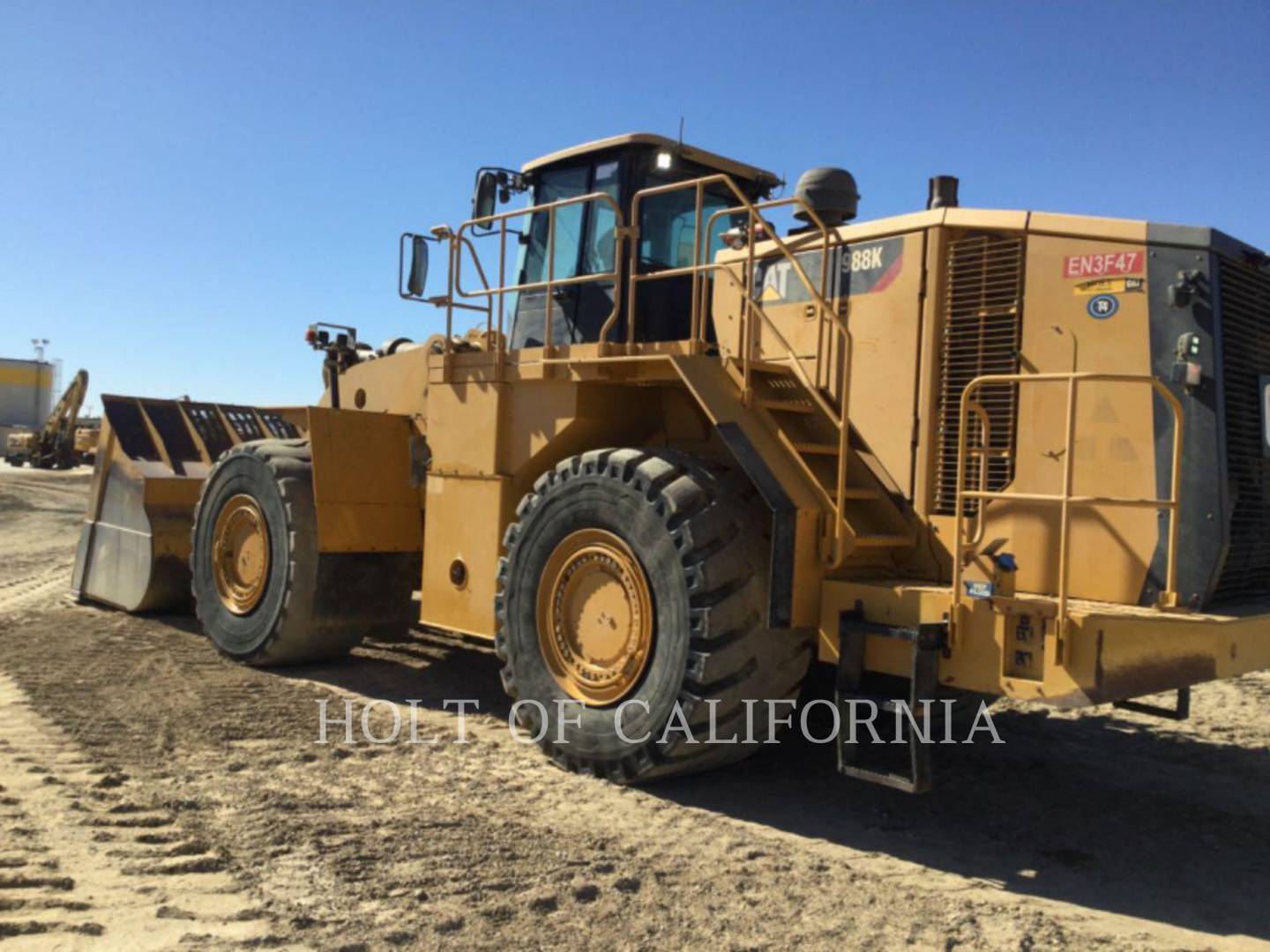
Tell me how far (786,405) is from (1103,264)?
1490 mm

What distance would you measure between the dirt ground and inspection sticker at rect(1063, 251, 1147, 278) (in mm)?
2390

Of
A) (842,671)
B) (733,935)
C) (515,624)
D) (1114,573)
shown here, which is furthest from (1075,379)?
(515,624)

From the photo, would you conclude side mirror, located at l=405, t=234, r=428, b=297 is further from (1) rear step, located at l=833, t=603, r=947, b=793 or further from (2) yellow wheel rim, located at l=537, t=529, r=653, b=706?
(1) rear step, located at l=833, t=603, r=947, b=793

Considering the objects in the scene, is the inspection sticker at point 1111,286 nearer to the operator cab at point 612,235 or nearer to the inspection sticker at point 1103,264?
the inspection sticker at point 1103,264

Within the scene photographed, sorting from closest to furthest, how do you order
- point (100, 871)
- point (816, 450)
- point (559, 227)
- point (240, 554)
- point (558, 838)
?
point (100, 871) → point (558, 838) → point (816, 450) → point (559, 227) → point (240, 554)

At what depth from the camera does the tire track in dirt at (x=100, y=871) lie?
3.39 metres

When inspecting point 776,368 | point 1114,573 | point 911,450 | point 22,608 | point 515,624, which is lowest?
point 22,608

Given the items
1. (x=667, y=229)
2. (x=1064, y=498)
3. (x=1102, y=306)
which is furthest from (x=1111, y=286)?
(x=667, y=229)

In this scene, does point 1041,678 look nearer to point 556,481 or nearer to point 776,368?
point 776,368

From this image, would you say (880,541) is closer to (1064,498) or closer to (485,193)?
(1064,498)

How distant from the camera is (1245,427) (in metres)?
4.51

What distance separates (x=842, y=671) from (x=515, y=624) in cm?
181

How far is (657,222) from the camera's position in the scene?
663cm

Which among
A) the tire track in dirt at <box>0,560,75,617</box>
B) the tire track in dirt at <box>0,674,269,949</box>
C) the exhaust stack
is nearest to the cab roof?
the exhaust stack
